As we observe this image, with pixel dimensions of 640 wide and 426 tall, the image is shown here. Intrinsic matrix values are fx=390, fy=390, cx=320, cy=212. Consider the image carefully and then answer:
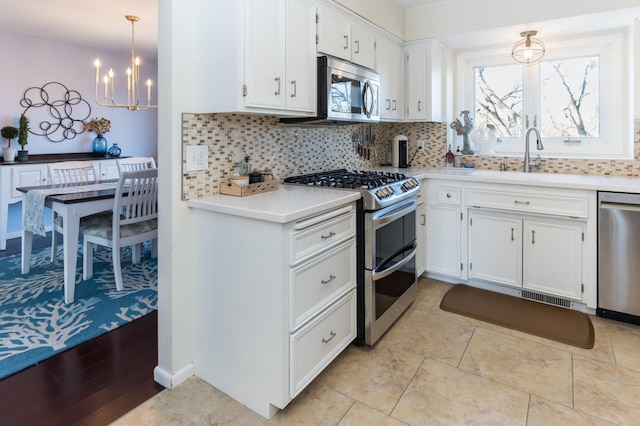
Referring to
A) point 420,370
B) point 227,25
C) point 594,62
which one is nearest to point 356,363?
point 420,370

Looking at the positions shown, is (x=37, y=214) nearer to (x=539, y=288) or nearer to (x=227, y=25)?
(x=227, y=25)

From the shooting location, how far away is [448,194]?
123 inches

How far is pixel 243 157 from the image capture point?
2.28m

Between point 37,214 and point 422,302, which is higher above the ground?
point 37,214

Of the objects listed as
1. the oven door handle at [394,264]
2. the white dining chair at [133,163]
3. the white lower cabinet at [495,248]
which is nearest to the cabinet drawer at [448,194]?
the white lower cabinet at [495,248]

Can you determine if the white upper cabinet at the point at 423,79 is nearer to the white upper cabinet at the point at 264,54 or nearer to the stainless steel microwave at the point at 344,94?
the stainless steel microwave at the point at 344,94

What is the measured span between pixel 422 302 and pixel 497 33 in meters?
2.29

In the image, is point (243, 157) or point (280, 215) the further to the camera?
point (243, 157)

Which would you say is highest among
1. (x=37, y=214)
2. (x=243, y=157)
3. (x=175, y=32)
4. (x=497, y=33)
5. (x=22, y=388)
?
(x=497, y=33)

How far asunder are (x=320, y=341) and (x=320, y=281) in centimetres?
30

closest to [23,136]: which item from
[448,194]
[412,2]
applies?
[412,2]

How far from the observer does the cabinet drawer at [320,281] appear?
5.55 feet

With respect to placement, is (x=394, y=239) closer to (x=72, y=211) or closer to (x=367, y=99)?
(x=367, y=99)

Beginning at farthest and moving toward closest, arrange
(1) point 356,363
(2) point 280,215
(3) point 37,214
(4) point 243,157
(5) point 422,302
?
(3) point 37,214 < (5) point 422,302 < (4) point 243,157 < (1) point 356,363 < (2) point 280,215
